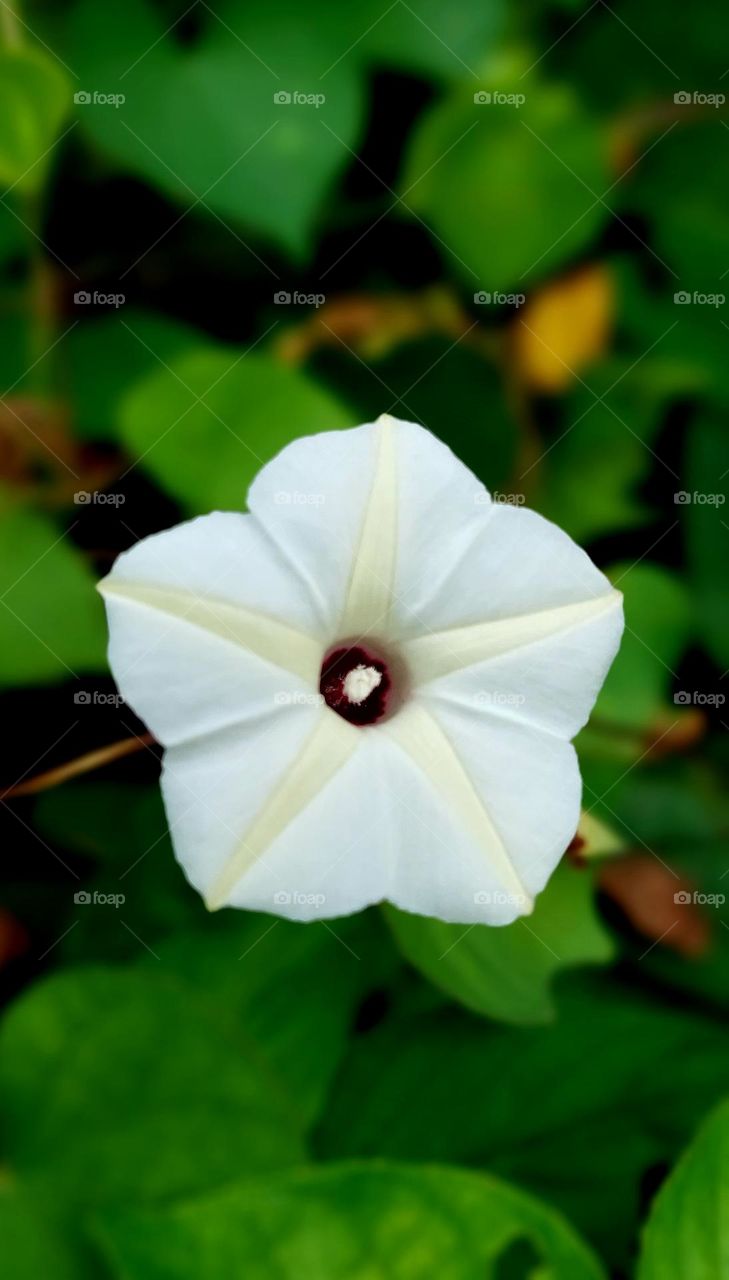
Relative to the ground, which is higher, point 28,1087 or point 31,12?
point 31,12

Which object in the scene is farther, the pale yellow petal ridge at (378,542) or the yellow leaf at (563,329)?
the yellow leaf at (563,329)

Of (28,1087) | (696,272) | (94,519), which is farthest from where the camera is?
(696,272)

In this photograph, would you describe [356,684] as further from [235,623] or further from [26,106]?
[26,106]

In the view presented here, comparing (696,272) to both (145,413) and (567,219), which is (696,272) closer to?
(567,219)

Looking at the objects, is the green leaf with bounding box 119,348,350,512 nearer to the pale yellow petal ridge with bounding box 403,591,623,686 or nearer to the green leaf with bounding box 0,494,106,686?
the green leaf with bounding box 0,494,106,686

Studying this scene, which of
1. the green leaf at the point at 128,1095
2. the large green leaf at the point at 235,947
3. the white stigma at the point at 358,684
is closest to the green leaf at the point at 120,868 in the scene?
the large green leaf at the point at 235,947

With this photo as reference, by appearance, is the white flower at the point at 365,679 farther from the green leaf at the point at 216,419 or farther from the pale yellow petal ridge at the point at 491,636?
the green leaf at the point at 216,419

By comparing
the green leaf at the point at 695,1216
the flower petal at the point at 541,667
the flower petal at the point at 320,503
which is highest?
the flower petal at the point at 320,503

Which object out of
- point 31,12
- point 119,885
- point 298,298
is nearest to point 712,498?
point 298,298
